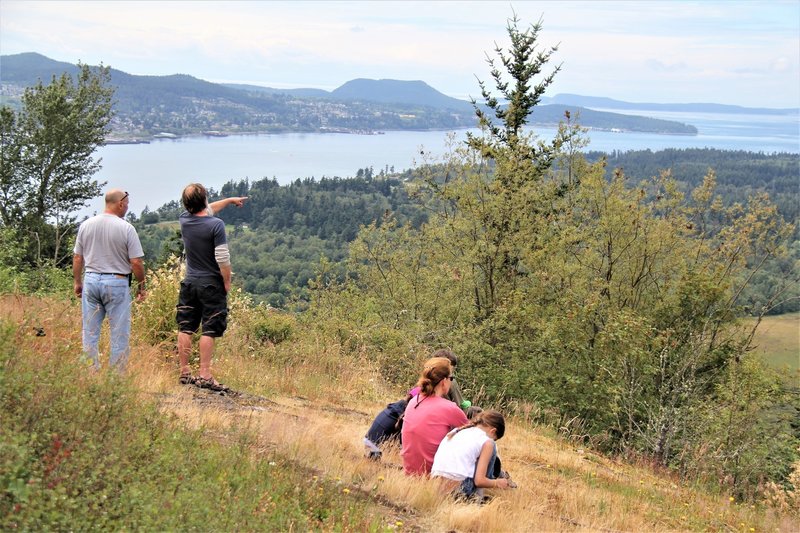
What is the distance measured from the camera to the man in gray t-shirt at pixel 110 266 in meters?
6.13

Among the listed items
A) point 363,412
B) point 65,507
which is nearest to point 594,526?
point 363,412

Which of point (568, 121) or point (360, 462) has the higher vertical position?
point (568, 121)

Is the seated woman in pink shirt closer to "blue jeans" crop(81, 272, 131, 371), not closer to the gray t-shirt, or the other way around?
"blue jeans" crop(81, 272, 131, 371)

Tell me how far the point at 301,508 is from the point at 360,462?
1554 mm

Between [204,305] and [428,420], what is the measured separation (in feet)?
8.00

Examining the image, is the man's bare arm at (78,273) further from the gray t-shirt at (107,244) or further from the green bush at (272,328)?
the green bush at (272,328)

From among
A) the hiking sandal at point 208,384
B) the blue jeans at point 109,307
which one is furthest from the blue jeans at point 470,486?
the blue jeans at point 109,307

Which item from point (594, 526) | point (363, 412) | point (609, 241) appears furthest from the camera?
point (609, 241)

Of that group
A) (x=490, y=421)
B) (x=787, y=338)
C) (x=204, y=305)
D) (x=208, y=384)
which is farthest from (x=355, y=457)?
(x=787, y=338)

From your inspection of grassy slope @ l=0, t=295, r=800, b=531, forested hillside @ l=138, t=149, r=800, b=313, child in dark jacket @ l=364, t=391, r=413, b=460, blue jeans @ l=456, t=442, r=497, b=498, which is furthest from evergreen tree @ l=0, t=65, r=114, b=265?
blue jeans @ l=456, t=442, r=497, b=498

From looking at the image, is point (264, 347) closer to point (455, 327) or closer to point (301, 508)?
point (455, 327)

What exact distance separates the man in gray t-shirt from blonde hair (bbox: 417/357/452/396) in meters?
2.67

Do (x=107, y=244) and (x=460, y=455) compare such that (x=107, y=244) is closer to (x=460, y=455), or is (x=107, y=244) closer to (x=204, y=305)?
(x=204, y=305)

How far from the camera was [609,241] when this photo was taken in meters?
16.2
